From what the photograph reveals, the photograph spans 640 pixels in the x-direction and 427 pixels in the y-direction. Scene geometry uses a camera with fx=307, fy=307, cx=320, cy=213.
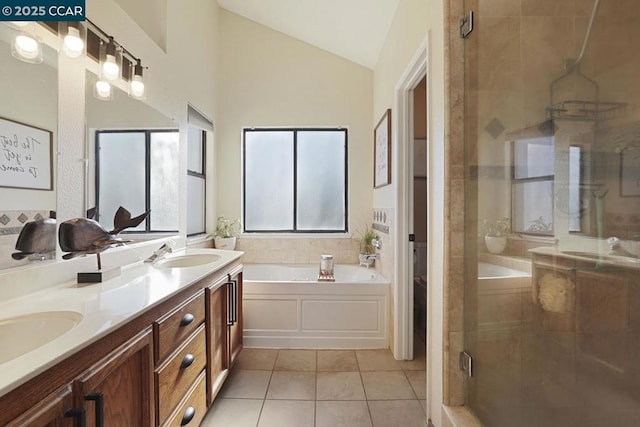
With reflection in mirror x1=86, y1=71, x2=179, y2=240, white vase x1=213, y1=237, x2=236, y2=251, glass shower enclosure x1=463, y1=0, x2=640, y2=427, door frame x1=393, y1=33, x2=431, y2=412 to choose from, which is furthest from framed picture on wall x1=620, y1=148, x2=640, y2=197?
white vase x1=213, y1=237, x2=236, y2=251

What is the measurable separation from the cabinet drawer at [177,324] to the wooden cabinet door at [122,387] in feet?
0.21

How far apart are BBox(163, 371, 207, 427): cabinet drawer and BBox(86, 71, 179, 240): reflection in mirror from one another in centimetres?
101

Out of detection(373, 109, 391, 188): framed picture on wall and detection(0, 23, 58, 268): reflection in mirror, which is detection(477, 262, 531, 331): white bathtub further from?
detection(0, 23, 58, 268): reflection in mirror

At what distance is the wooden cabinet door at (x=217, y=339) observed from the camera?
5.70 ft

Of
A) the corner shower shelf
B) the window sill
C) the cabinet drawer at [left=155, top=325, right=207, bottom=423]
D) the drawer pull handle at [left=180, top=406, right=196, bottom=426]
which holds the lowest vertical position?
the drawer pull handle at [left=180, top=406, right=196, bottom=426]

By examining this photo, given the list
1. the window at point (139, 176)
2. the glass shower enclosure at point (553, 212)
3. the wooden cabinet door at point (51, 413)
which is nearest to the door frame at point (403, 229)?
the glass shower enclosure at point (553, 212)

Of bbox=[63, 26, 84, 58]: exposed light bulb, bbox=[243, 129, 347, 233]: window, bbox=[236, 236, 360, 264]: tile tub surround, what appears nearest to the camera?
bbox=[63, 26, 84, 58]: exposed light bulb

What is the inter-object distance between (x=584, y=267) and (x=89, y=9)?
255 centimetres

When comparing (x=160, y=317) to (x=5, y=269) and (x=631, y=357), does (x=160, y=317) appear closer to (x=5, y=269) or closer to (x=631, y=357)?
(x=5, y=269)

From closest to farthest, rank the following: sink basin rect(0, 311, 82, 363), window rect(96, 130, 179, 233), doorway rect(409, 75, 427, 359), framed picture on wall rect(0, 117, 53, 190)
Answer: sink basin rect(0, 311, 82, 363) < framed picture on wall rect(0, 117, 53, 190) < window rect(96, 130, 179, 233) < doorway rect(409, 75, 427, 359)

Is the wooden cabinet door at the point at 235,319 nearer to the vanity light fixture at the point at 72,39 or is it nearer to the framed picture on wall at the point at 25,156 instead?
the framed picture on wall at the point at 25,156

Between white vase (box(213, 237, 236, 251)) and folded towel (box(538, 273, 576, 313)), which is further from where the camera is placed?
white vase (box(213, 237, 236, 251))

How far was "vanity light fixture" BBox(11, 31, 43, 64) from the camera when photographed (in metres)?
1.21

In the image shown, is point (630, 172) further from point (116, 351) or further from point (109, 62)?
point (109, 62)
